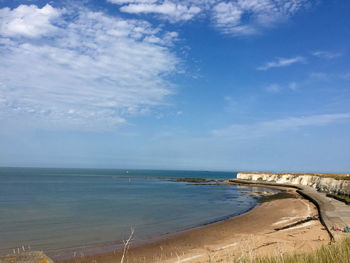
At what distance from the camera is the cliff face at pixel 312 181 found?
107ft

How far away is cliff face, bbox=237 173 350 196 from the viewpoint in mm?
32625

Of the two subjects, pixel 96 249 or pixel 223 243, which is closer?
pixel 96 249

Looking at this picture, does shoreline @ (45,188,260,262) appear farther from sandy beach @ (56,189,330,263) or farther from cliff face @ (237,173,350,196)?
cliff face @ (237,173,350,196)

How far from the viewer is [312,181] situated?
5834cm

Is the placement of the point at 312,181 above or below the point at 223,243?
below

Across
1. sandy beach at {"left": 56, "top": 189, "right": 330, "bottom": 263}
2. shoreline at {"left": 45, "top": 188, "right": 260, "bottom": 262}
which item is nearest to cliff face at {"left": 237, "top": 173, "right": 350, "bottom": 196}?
sandy beach at {"left": 56, "top": 189, "right": 330, "bottom": 263}

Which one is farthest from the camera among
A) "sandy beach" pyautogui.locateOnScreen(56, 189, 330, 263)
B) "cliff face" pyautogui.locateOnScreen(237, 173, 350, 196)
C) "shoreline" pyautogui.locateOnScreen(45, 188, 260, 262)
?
"cliff face" pyautogui.locateOnScreen(237, 173, 350, 196)

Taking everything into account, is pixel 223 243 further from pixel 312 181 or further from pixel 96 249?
pixel 312 181

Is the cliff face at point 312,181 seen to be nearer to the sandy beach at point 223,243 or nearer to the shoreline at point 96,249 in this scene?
the sandy beach at point 223,243

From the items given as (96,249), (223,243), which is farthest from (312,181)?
(96,249)

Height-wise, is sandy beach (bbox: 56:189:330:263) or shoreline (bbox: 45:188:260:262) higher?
sandy beach (bbox: 56:189:330:263)

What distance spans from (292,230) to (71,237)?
13676 mm

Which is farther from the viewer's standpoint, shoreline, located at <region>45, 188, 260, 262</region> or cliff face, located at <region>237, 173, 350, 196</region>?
cliff face, located at <region>237, 173, 350, 196</region>

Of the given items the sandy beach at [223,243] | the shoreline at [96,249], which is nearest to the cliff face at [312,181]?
the sandy beach at [223,243]
